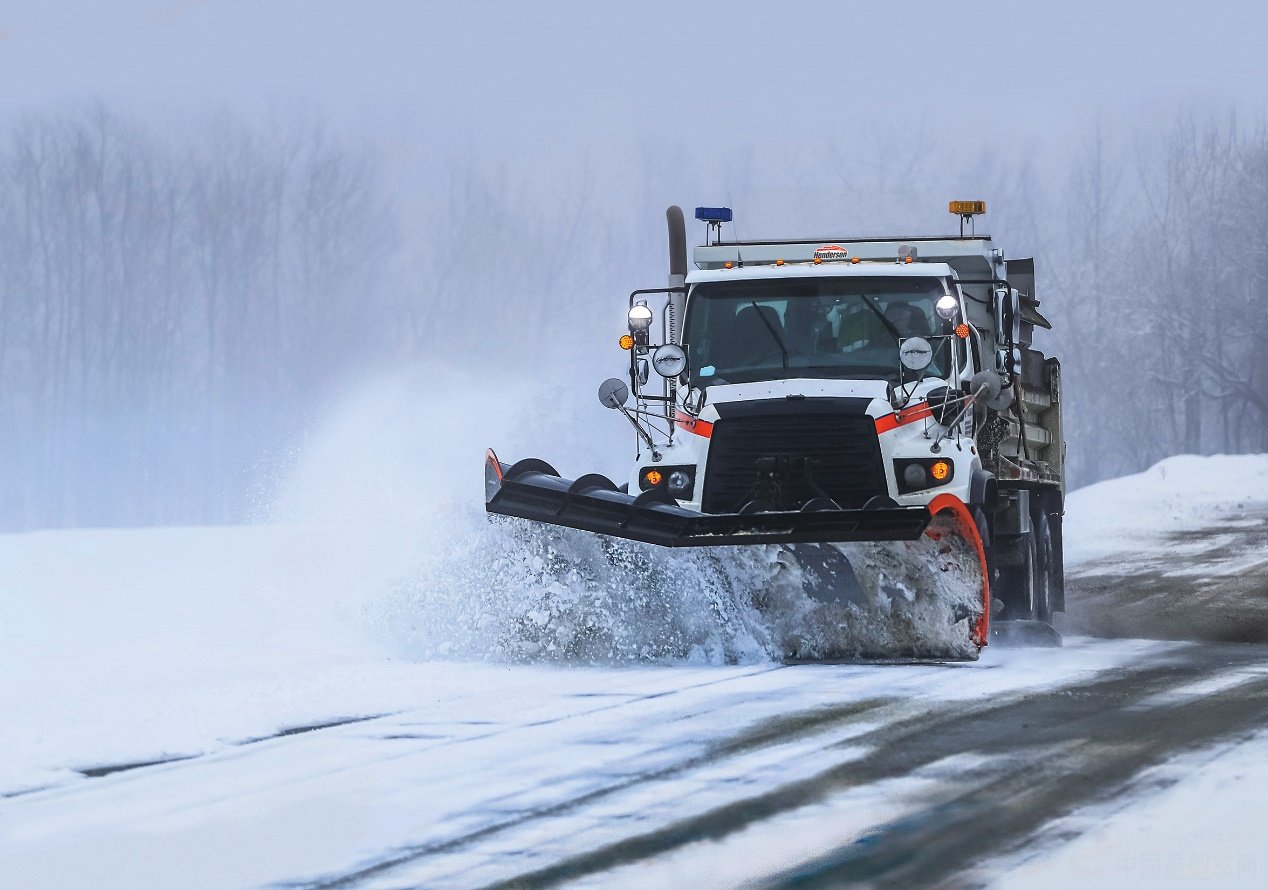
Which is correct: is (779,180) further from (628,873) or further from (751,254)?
(628,873)

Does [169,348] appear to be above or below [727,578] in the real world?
above

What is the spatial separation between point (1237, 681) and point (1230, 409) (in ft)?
230

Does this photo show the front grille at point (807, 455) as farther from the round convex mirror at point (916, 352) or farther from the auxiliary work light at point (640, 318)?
the auxiliary work light at point (640, 318)

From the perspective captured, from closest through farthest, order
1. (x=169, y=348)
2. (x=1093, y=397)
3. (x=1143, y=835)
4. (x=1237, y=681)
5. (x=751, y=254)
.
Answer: (x=1143, y=835)
(x=1237, y=681)
(x=751, y=254)
(x=169, y=348)
(x=1093, y=397)

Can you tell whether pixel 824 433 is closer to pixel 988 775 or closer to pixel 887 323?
pixel 887 323

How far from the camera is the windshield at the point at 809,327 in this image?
11148 mm

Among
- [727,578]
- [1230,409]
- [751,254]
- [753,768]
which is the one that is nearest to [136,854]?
[753,768]

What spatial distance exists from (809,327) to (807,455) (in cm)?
107

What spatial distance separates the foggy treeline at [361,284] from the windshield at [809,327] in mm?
46095

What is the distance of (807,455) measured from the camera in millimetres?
10562

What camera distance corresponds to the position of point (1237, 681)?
9352 mm

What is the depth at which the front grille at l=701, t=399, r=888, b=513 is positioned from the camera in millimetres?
10523

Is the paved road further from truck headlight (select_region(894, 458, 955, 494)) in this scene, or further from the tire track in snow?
truck headlight (select_region(894, 458, 955, 494))

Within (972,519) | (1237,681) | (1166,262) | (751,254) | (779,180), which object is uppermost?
(779,180)
